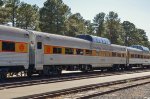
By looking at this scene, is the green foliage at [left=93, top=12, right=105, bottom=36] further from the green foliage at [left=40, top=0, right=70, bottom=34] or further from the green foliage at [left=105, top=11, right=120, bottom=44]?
the green foliage at [left=40, top=0, right=70, bottom=34]

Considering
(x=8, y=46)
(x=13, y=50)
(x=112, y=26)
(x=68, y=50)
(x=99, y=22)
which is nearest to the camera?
(x=8, y=46)

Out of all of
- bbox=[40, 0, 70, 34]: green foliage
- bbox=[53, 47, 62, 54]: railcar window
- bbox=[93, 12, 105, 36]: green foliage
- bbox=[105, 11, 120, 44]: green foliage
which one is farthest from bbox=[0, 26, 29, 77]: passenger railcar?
bbox=[93, 12, 105, 36]: green foliage

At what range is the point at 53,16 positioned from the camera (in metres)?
72.9

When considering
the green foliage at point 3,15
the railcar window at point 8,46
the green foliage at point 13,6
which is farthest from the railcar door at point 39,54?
the green foliage at point 13,6

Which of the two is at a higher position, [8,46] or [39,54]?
[8,46]

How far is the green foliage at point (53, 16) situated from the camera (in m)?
72.1

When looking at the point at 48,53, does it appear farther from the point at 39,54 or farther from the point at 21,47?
the point at 21,47

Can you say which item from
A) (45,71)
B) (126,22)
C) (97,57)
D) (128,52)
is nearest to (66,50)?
(45,71)

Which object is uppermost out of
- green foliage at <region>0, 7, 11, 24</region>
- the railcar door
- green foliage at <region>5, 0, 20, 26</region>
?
green foliage at <region>5, 0, 20, 26</region>

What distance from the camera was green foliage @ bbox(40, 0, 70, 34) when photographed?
72.1 m

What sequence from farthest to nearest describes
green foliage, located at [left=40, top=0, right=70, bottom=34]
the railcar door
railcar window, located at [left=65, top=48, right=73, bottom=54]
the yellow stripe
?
green foliage, located at [left=40, top=0, right=70, bottom=34] → railcar window, located at [left=65, top=48, right=73, bottom=54] → the railcar door → the yellow stripe

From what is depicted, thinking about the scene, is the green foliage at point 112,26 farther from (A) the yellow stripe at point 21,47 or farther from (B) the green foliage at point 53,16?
(A) the yellow stripe at point 21,47

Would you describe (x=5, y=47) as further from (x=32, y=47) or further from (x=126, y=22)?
(x=126, y=22)

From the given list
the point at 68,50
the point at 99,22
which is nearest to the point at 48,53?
the point at 68,50
